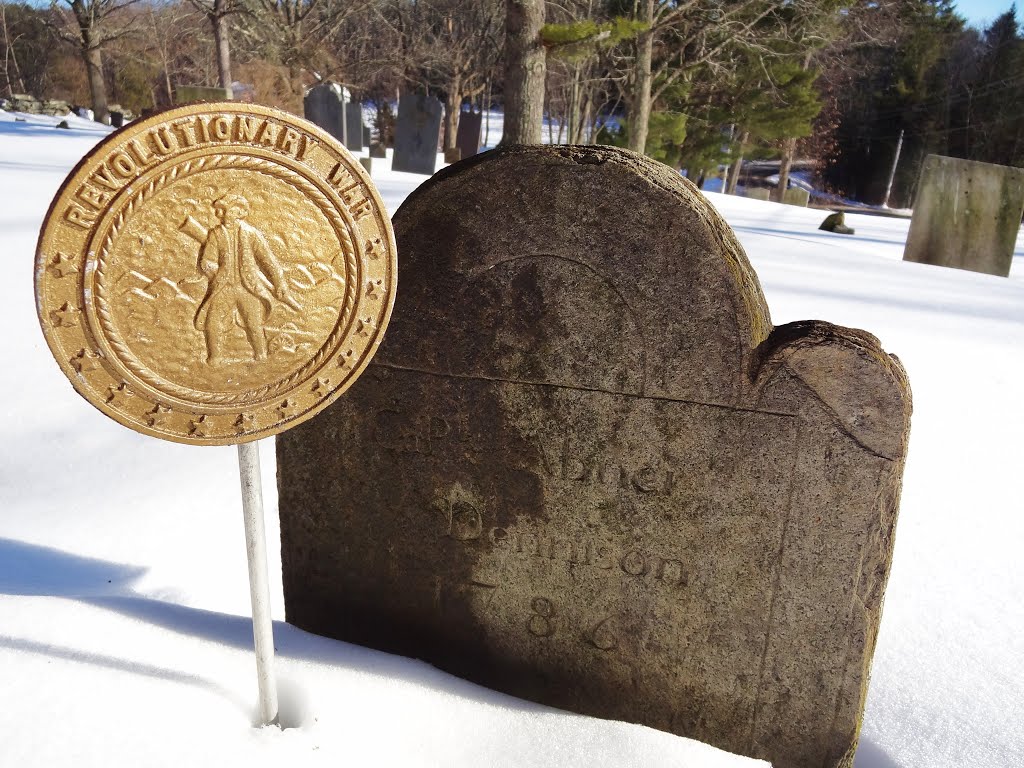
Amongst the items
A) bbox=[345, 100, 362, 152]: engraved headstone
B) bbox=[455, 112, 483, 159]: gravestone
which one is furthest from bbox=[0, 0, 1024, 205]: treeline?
bbox=[345, 100, 362, 152]: engraved headstone

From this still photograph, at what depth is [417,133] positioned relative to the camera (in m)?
14.0

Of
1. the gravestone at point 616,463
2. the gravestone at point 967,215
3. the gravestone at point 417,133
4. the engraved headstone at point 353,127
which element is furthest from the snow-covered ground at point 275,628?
the engraved headstone at point 353,127

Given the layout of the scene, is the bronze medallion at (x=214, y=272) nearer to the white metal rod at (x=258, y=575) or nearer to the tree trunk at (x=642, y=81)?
the white metal rod at (x=258, y=575)

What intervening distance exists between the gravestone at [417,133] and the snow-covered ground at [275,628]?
1072 centimetres

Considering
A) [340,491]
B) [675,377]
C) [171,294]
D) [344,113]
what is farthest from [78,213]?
[344,113]

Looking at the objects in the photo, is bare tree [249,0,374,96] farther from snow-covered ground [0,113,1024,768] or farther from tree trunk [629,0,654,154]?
snow-covered ground [0,113,1024,768]

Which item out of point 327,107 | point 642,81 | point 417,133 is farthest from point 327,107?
point 642,81

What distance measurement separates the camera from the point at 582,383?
158cm

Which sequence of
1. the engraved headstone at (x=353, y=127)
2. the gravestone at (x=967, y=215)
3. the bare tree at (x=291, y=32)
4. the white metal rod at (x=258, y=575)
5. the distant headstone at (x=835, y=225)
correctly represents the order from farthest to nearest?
the bare tree at (x=291, y=32), the engraved headstone at (x=353, y=127), the distant headstone at (x=835, y=225), the gravestone at (x=967, y=215), the white metal rod at (x=258, y=575)

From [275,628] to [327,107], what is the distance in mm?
14902

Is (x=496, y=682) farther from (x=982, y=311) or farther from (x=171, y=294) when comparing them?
(x=982, y=311)

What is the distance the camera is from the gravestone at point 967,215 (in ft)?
25.0

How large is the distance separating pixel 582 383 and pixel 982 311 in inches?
186

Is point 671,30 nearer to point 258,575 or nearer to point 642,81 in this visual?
point 642,81
